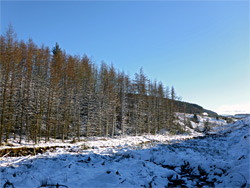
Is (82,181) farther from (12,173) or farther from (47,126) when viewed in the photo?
(47,126)

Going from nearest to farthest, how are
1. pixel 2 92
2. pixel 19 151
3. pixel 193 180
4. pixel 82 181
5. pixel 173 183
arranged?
pixel 82 181, pixel 173 183, pixel 193 180, pixel 19 151, pixel 2 92

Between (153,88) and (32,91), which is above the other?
(153,88)

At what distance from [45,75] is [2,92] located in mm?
5594

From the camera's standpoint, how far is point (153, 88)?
119ft

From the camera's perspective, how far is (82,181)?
Result: 14.0ft

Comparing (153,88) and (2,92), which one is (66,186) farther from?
(153,88)

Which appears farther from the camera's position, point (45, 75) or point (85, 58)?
point (85, 58)

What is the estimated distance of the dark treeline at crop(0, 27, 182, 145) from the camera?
49.2ft

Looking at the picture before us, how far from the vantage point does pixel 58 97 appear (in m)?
19.8

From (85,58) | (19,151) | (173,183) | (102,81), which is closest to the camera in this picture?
(173,183)

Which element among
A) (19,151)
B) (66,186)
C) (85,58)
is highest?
(85,58)

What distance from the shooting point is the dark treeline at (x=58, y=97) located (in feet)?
49.2

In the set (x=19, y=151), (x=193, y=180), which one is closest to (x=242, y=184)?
(x=193, y=180)

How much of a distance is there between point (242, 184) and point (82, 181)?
430 centimetres
